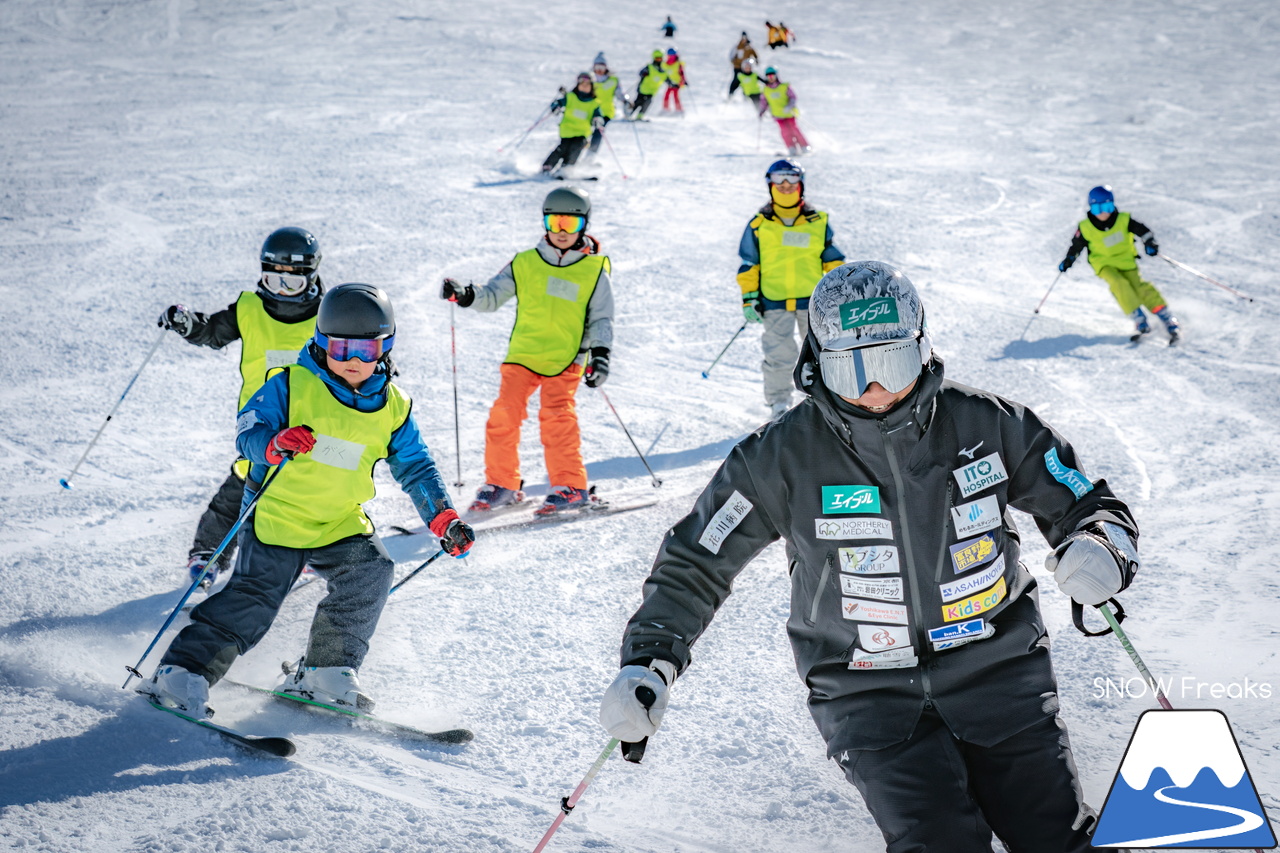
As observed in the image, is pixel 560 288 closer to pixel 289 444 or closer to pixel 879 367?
pixel 289 444

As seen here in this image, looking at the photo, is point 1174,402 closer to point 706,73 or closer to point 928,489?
point 928,489

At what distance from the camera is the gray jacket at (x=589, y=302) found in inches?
257

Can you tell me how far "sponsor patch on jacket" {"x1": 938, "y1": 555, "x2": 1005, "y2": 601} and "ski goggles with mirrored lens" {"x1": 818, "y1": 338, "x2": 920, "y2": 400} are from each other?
19.7 inches

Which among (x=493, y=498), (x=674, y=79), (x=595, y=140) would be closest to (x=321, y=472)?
(x=493, y=498)

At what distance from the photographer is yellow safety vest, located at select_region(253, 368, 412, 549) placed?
412 cm

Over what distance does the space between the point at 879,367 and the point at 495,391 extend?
21.3 feet

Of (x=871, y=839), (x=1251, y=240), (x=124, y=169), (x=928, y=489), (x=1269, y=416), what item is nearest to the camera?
(x=928, y=489)

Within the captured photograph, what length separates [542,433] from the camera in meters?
6.55

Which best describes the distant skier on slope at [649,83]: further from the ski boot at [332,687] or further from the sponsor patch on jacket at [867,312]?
the sponsor patch on jacket at [867,312]

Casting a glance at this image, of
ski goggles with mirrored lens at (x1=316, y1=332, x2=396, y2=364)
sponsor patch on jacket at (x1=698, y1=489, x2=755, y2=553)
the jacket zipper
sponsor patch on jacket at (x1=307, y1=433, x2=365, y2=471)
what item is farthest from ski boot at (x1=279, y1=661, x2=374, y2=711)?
the jacket zipper

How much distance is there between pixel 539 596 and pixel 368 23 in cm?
3044

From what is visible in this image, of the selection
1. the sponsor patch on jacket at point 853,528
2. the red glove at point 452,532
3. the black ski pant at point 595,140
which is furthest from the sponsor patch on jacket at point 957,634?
the black ski pant at point 595,140

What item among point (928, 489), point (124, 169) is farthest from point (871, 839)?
point (124, 169)

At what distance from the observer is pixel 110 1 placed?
100 feet
